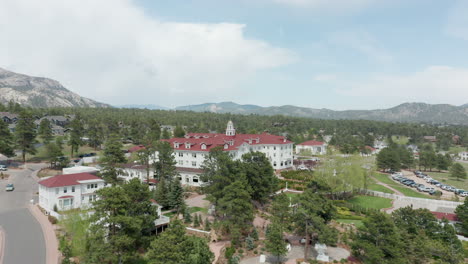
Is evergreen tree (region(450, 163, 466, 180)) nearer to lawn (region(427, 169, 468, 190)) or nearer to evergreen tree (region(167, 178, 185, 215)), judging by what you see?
lawn (region(427, 169, 468, 190))

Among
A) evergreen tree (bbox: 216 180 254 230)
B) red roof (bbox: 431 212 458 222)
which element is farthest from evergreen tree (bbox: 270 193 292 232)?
red roof (bbox: 431 212 458 222)

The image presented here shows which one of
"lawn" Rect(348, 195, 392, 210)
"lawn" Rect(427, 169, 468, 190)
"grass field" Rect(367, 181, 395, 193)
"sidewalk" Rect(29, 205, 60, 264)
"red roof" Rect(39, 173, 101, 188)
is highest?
"red roof" Rect(39, 173, 101, 188)

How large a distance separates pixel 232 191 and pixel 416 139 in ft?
452

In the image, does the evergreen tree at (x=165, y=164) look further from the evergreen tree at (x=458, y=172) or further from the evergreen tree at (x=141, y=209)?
the evergreen tree at (x=458, y=172)

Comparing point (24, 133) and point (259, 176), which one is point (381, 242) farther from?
point (24, 133)

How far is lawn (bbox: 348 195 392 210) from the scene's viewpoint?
43.2m

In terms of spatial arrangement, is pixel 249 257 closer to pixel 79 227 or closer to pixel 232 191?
pixel 232 191

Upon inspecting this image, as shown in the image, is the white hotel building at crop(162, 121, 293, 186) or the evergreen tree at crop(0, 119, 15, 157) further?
the evergreen tree at crop(0, 119, 15, 157)

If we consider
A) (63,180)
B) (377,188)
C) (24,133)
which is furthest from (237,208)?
(24,133)

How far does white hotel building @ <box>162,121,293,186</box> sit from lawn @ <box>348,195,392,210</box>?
2045 centimetres

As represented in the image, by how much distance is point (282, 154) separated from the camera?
65062 mm

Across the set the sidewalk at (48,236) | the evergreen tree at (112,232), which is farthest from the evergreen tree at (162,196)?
the evergreen tree at (112,232)

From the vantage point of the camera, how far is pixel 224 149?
5325cm

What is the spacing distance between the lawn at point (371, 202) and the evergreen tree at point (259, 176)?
618 inches
